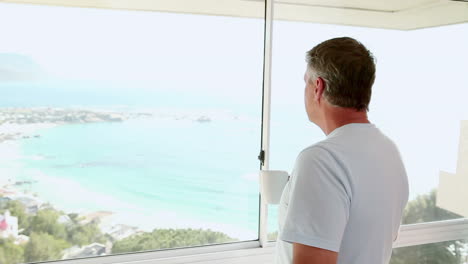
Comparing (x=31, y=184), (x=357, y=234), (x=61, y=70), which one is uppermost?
(x=61, y=70)

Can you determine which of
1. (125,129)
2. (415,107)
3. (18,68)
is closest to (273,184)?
(125,129)

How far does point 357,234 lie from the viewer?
3.49 ft

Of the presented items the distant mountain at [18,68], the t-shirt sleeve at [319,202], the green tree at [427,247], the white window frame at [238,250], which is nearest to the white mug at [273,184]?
the white window frame at [238,250]

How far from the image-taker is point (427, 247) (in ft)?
9.75

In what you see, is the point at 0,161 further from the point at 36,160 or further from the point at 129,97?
the point at 129,97

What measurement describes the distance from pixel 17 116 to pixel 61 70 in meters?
0.27

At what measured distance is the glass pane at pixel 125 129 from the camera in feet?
6.80

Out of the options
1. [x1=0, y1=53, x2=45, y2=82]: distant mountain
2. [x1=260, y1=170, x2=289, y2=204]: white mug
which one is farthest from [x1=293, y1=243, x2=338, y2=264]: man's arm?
[x1=0, y1=53, x2=45, y2=82]: distant mountain

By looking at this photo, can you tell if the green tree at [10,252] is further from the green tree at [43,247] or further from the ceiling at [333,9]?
the ceiling at [333,9]

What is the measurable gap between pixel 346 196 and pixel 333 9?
1726 mm

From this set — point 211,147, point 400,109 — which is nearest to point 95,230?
point 211,147

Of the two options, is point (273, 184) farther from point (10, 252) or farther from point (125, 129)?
point (10, 252)

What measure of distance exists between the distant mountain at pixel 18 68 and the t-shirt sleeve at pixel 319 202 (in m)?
1.50

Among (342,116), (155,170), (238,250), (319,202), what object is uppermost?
(342,116)
